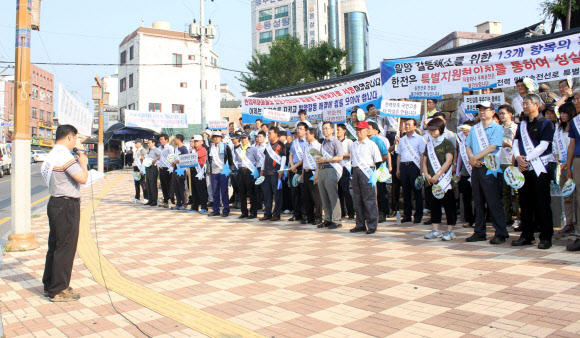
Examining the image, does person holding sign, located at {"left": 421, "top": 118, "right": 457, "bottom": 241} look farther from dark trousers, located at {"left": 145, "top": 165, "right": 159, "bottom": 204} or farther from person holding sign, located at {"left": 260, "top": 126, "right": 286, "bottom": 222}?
dark trousers, located at {"left": 145, "top": 165, "right": 159, "bottom": 204}

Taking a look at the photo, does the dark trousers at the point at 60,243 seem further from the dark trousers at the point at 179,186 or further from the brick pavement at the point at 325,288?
the dark trousers at the point at 179,186

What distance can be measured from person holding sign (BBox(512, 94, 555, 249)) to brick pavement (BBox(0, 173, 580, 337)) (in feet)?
1.01

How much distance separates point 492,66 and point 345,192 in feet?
11.9

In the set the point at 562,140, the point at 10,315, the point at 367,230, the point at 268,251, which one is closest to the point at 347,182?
the point at 367,230

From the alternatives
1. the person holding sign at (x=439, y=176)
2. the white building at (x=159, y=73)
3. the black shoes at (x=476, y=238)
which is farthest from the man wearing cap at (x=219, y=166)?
the white building at (x=159, y=73)

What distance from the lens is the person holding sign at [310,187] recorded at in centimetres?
891

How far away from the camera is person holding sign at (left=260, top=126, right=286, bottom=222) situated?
9.86m

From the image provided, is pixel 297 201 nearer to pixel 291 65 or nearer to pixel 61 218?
pixel 61 218

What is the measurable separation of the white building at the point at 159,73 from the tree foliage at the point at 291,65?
25.9 feet

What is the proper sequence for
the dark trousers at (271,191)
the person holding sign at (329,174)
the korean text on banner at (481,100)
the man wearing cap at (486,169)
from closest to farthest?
the man wearing cap at (486,169) < the person holding sign at (329,174) < the korean text on banner at (481,100) < the dark trousers at (271,191)

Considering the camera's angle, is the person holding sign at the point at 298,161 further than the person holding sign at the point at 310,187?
Yes

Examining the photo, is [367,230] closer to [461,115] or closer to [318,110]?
[461,115]

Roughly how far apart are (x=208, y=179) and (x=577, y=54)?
814cm

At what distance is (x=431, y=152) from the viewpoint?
7.25 meters
